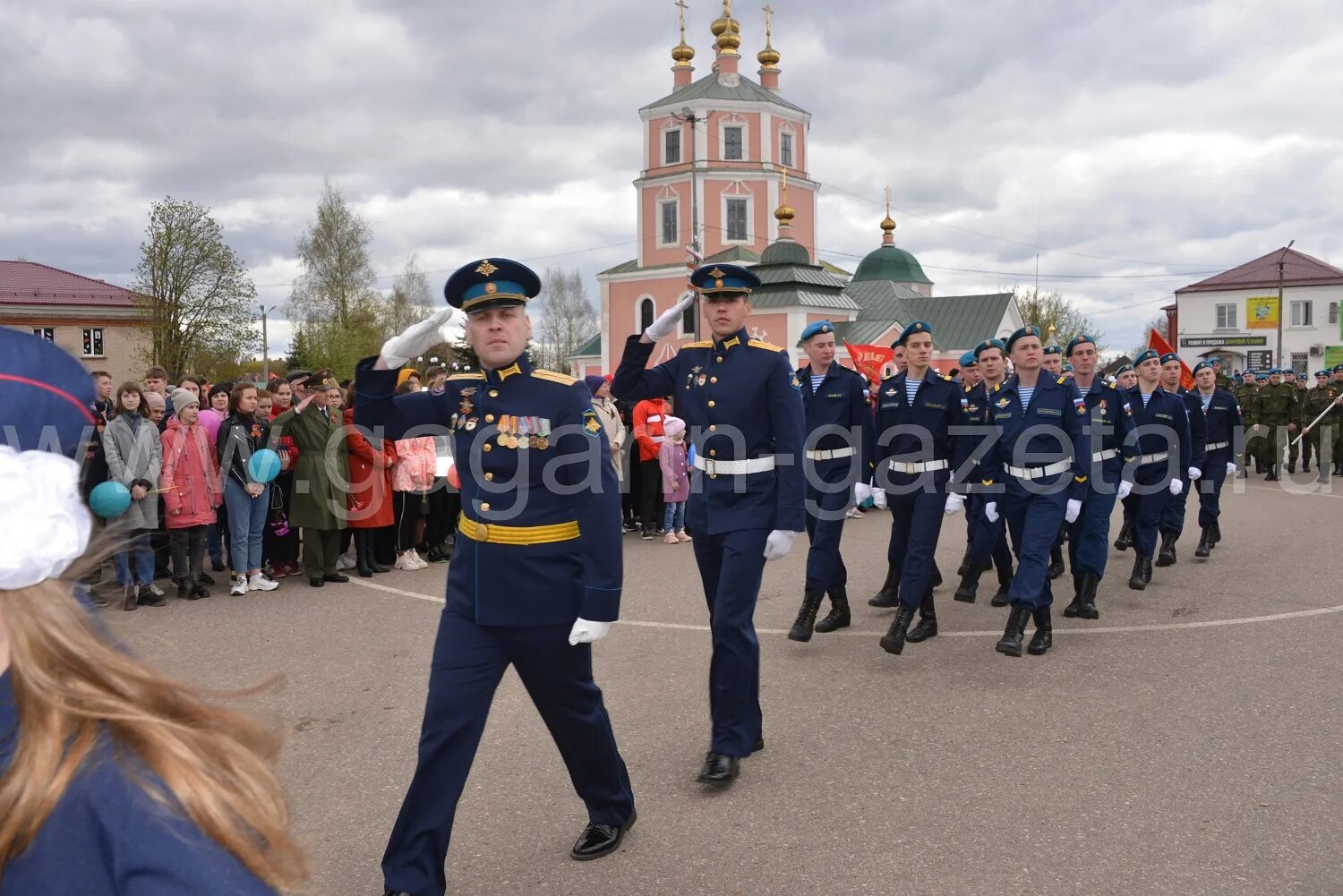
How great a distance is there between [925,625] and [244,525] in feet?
19.3

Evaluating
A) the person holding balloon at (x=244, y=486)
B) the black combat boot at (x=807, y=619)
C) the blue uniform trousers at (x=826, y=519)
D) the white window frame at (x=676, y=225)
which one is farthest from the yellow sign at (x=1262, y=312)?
the person holding balloon at (x=244, y=486)

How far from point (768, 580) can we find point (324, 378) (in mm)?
4598

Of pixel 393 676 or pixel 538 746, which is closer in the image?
pixel 538 746

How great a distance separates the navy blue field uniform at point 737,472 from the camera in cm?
504

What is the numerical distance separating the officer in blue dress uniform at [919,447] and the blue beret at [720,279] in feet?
8.44

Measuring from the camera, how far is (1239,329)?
71812 mm

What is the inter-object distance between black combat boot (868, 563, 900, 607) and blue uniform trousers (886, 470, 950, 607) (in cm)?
81

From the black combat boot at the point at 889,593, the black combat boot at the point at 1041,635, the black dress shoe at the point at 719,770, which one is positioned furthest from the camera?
the black combat boot at the point at 889,593

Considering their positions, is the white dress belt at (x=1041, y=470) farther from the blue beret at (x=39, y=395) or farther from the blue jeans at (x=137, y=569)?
the blue beret at (x=39, y=395)

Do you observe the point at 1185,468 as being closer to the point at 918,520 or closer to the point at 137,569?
the point at 918,520

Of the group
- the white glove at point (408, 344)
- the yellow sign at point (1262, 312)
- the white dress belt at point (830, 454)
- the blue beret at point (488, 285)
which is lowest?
the white dress belt at point (830, 454)

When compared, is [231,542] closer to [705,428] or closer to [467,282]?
[705,428]

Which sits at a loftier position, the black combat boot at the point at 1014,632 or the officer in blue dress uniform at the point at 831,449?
the officer in blue dress uniform at the point at 831,449

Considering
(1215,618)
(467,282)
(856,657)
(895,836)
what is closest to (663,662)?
(856,657)
